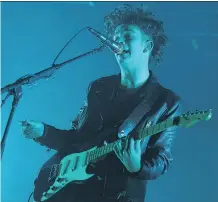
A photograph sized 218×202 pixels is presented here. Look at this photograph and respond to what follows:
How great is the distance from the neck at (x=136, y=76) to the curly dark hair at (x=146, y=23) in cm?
8

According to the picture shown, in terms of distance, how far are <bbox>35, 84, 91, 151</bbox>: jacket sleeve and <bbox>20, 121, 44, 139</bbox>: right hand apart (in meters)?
0.02

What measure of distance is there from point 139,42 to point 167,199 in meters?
0.69

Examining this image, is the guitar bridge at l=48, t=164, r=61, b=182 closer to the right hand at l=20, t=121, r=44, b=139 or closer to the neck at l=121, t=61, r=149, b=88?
the right hand at l=20, t=121, r=44, b=139

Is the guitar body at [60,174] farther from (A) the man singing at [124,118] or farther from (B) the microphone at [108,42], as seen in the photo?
(B) the microphone at [108,42]

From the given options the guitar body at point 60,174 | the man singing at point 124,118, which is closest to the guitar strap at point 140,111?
the man singing at point 124,118

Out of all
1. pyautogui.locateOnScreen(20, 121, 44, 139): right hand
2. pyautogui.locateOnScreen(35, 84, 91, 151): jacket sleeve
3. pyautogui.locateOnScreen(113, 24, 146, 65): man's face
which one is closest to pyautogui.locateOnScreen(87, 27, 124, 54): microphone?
pyautogui.locateOnScreen(113, 24, 146, 65): man's face

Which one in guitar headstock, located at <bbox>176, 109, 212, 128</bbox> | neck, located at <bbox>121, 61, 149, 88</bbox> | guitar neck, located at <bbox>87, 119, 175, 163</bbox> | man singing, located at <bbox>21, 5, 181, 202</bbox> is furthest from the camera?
neck, located at <bbox>121, 61, 149, 88</bbox>

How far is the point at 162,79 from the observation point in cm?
182

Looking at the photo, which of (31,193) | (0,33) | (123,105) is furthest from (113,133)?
(0,33)

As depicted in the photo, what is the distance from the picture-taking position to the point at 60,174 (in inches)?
69.4

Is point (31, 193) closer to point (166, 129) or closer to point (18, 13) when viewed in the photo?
point (166, 129)

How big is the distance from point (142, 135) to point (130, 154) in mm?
86

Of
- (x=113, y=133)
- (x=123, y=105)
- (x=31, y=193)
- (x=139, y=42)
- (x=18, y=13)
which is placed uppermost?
(x=18, y=13)

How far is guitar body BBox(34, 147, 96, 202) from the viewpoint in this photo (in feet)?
5.72
